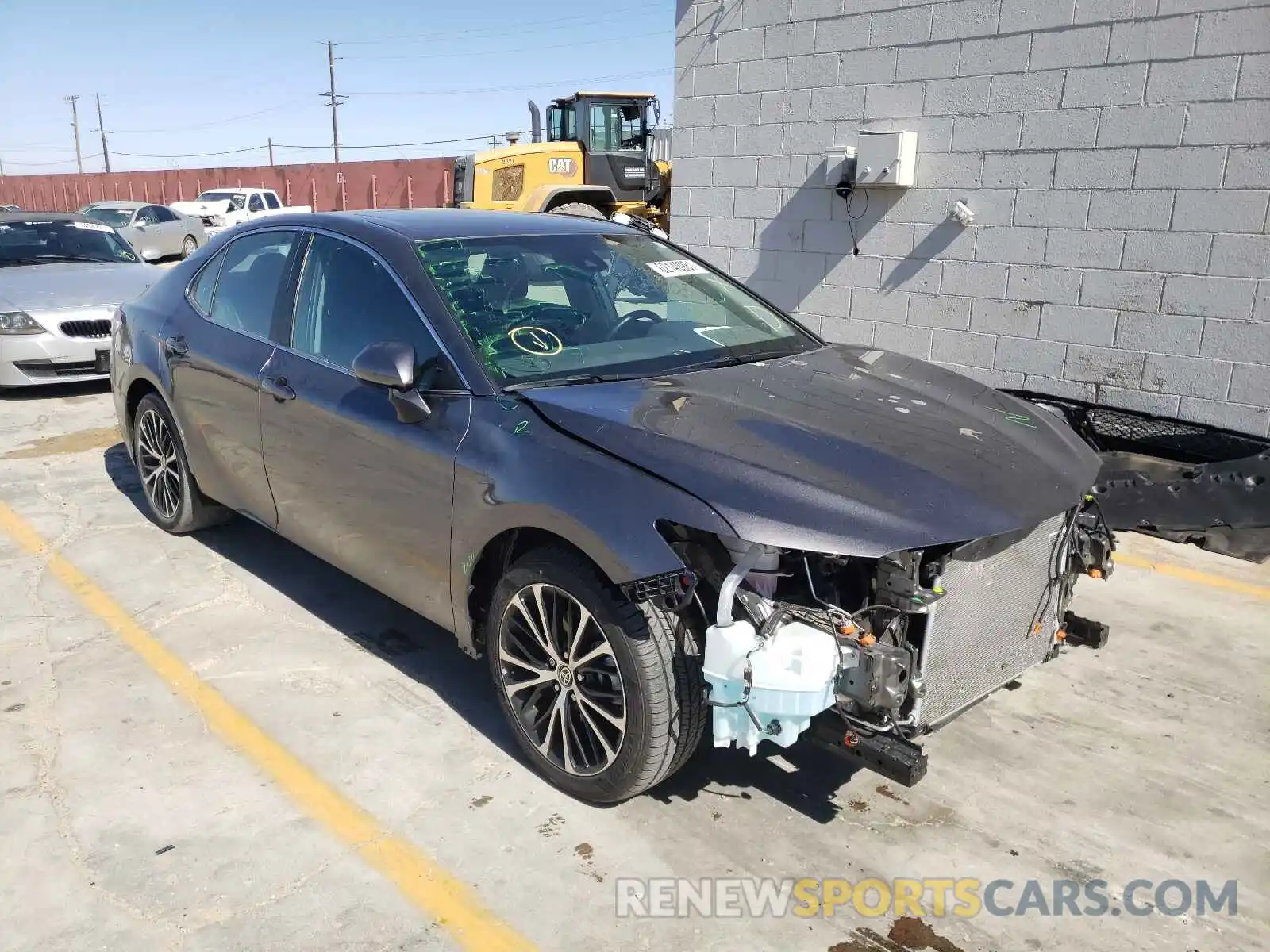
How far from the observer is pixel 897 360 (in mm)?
3941

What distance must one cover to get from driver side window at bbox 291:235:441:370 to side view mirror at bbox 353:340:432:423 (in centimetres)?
10

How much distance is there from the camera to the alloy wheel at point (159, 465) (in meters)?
5.04

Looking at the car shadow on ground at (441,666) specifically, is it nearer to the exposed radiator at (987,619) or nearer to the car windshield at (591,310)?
the exposed radiator at (987,619)

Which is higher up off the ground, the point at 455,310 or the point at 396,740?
the point at 455,310

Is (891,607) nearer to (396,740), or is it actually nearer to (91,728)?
(396,740)

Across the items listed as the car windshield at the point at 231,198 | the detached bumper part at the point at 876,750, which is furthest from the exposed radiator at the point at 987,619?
the car windshield at the point at 231,198

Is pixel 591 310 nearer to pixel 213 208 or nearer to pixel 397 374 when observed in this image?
pixel 397 374

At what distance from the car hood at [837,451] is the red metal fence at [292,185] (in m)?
22.8

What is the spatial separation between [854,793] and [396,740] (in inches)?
60.9

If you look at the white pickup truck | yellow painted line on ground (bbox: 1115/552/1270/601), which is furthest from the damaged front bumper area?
the white pickup truck

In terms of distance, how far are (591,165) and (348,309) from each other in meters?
12.5

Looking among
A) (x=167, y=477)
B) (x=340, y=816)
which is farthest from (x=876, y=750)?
(x=167, y=477)

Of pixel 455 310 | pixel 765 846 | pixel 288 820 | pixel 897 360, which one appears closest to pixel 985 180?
pixel 897 360

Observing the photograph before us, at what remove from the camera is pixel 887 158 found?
6.86 m
